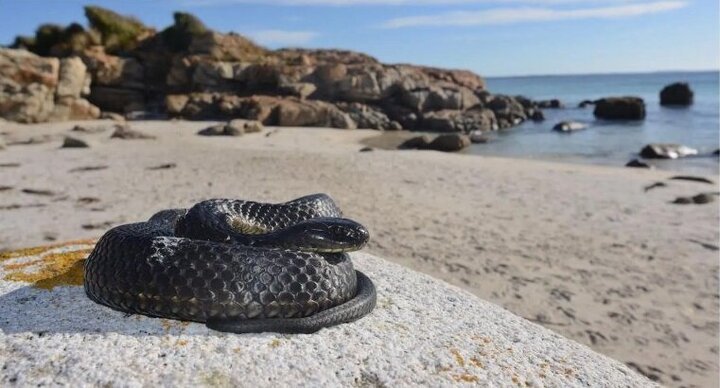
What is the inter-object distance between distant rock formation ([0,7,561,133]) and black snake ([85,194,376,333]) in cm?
2827

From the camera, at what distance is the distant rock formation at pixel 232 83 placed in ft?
112

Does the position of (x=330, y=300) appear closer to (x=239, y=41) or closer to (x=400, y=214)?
(x=400, y=214)

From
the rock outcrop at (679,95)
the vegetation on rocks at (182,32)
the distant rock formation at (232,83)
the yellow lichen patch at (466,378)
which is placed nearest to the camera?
the yellow lichen patch at (466,378)

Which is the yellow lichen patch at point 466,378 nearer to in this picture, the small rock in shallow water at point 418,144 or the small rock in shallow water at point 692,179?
the small rock in shallow water at point 692,179

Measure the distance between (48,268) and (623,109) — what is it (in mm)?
52302

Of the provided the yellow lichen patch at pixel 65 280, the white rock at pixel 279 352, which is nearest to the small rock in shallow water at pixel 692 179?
the white rock at pixel 279 352

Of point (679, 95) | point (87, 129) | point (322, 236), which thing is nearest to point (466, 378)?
point (322, 236)

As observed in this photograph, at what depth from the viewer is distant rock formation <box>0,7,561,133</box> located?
34125mm

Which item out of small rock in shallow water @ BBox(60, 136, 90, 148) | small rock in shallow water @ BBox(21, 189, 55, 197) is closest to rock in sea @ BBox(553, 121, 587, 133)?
small rock in shallow water @ BBox(60, 136, 90, 148)

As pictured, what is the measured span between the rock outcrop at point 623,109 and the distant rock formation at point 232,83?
10.5 meters

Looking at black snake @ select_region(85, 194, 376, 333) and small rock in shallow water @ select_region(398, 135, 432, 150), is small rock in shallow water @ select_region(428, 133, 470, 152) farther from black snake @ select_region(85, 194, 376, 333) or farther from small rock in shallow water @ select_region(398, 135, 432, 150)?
black snake @ select_region(85, 194, 376, 333)

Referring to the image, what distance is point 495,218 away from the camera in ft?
40.3

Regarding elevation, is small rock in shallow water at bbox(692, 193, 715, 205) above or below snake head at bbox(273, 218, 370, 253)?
below

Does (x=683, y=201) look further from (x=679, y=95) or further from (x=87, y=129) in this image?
(x=679, y=95)
